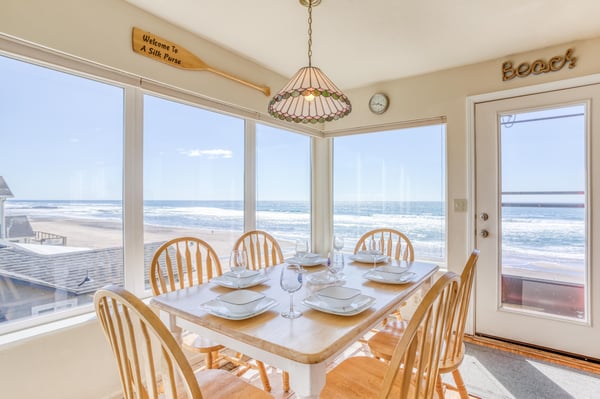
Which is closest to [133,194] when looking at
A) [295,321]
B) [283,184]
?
[295,321]

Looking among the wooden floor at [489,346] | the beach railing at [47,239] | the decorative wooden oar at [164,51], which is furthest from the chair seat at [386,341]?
the decorative wooden oar at [164,51]

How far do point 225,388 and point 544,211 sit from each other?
259 cm

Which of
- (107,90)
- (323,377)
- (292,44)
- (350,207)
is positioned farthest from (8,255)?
(350,207)

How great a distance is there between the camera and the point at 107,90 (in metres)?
1.87

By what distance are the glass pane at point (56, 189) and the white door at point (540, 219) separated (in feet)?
9.11

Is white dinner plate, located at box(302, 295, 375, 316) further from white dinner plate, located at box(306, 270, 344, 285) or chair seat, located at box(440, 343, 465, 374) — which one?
chair seat, located at box(440, 343, 465, 374)

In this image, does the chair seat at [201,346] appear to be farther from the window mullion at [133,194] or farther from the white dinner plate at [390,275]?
the white dinner plate at [390,275]

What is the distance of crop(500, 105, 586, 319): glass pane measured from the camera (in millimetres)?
2291

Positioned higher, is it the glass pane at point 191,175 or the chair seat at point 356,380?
the glass pane at point 191,175

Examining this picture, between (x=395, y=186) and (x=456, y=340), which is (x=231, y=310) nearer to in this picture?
(x=456, y=340)

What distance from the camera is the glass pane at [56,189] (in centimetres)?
153

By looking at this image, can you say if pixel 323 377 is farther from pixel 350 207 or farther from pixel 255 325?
pixel 350 207

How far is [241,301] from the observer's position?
1.26 m

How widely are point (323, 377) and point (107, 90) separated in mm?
1960
